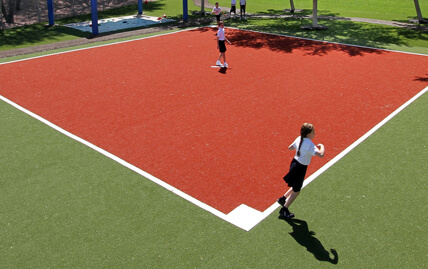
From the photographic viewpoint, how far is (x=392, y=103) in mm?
14242

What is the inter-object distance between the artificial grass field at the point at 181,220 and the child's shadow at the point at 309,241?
0.06 feet

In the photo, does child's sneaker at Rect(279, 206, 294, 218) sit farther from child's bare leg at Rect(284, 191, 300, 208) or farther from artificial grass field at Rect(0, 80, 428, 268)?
artificial grass field at Rect(0, 80, 428, 268)

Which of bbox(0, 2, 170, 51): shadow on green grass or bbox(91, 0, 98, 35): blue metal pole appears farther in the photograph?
bbox(91, 0, 98, 35): blue metal pole

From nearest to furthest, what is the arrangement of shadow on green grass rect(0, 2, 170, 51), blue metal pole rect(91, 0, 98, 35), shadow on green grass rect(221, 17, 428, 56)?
shadow on green grass rect(221, 17, 428, 56), shadow on green grass rect(0, 2, 170, 51), blue metal pole rect(91, 0, 98, 35)

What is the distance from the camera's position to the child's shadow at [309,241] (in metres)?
7.12

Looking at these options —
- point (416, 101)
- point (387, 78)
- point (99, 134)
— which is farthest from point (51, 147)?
point (387, 78)

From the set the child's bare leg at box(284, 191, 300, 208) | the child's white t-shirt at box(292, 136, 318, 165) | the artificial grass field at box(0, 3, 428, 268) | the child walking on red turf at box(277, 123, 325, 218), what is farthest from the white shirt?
the child's bare leg at box(284, 191, 300, 208)

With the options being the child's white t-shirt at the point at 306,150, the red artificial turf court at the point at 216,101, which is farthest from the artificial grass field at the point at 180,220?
the child's white t-shirt at the point at 306,150

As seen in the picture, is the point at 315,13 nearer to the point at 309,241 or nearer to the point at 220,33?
the point at 220,33

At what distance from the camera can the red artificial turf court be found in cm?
1018

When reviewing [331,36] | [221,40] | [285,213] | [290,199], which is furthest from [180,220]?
[331,36]

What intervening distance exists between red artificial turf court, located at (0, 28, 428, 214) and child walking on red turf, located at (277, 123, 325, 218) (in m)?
0.66

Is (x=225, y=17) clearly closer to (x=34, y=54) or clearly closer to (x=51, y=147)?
(x=34, y=54)

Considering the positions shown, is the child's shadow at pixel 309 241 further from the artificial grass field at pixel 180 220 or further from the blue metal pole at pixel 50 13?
the blue metal pole at pixel 50 13
